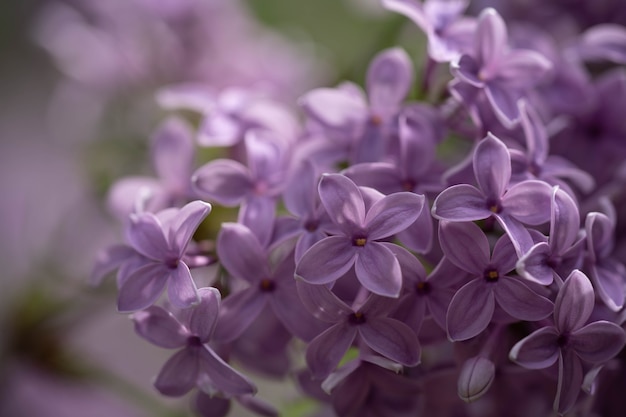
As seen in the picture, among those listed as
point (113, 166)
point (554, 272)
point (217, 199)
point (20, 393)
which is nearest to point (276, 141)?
point (217, 199)

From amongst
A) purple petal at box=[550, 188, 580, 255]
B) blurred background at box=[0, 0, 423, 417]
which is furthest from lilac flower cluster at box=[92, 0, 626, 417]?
blurred background at box=[0, 0, 423, 417]

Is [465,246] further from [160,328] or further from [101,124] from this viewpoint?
[101,124]

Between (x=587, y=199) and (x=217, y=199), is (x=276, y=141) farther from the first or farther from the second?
(x=587, y=199)

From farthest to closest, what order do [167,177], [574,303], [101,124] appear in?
[101,124]
[167,177]
[574,303]

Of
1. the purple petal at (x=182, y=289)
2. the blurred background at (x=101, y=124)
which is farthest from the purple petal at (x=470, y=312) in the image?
the blurred background at (x=101, y=124)

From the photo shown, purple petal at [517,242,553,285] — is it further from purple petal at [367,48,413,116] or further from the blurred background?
the blurred background

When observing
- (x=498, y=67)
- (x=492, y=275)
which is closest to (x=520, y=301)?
(x=492, y=275)

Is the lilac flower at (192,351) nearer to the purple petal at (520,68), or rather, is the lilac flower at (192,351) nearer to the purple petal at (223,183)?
the purple petal at (223,183)
